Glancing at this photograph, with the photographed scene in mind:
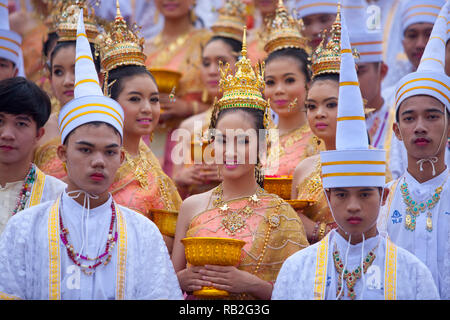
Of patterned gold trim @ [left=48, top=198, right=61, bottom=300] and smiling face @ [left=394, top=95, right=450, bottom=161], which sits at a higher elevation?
smiling face @ [left=394, top=95, right=450, bottom=161]

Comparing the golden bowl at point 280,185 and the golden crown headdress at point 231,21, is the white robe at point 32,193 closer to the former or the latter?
the golden bowl at point 280,185

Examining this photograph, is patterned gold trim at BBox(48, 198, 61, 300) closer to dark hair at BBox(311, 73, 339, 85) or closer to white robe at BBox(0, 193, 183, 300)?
white robe at BBox(0, 193, 183, 300)

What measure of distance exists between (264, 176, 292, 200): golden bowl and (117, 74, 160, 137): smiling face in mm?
1101

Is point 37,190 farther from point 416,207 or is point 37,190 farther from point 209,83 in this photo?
point 209,83

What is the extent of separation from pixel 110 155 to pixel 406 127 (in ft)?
6.88

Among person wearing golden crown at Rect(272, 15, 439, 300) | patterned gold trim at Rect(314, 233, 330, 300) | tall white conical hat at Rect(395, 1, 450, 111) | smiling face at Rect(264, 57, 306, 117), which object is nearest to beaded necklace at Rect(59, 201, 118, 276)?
person wearing golden crown at Rect(272, 15, 439, 300)

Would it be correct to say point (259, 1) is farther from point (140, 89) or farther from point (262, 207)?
point (262, 207)

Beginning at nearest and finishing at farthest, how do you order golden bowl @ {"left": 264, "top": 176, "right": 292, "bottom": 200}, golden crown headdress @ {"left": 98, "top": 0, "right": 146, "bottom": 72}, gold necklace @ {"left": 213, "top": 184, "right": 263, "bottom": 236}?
gold necklace @ {"left": 213, "top": 184, "right": 263, "bottom": 236}
golden bowl @ {"left": 264, "top": 176, "right": 292, "bottom": 200}
golden crown headdress @ {"left": 98, "top": 0, "right": 146, "bottom": 72}

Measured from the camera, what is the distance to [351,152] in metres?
4.78

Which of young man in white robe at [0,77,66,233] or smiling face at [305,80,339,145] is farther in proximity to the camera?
smiling face at [305,80,339,145]

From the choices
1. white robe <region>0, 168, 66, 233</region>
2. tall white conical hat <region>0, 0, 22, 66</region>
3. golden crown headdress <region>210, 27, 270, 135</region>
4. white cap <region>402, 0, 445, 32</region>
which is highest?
white cap <region>402, 0, 445, 32</region>

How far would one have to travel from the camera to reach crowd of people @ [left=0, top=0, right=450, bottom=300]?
4.77 m

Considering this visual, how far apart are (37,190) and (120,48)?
160 cm

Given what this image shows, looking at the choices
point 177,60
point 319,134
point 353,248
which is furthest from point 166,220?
point 177,60
